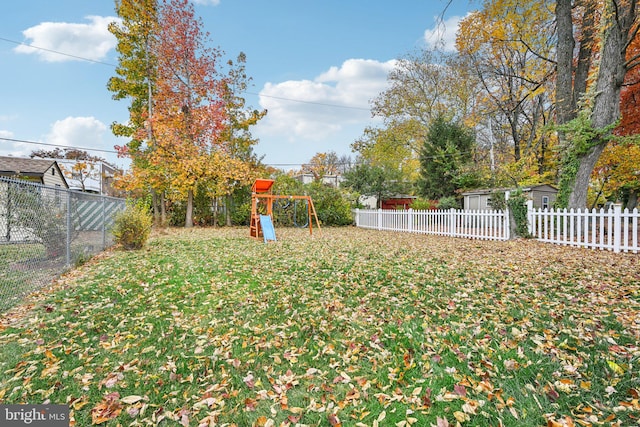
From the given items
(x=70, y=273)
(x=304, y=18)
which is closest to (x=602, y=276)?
(x=70, y=273)

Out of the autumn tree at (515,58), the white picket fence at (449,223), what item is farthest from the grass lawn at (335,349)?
the autumn tree at (515,58)

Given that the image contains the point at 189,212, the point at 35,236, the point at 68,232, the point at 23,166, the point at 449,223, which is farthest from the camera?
the point at 189,212

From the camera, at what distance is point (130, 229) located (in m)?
7.31

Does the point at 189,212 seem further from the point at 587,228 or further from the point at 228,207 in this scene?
the point at 587,228

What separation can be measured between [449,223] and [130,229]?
9550 millimetres

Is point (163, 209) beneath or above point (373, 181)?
beneath

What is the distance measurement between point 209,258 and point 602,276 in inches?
263

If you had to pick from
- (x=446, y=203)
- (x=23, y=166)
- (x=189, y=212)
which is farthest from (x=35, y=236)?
(x=446, y=203)

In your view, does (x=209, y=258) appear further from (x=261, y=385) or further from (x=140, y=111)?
(x=140, y=111)

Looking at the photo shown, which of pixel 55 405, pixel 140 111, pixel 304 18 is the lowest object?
pixel 55 405

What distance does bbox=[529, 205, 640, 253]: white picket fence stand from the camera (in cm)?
639

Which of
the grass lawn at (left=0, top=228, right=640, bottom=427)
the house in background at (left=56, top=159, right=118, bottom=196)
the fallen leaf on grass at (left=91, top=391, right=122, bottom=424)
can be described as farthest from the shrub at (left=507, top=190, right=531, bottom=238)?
the house in background at (left=56, top=159, right=118, bottom=196)

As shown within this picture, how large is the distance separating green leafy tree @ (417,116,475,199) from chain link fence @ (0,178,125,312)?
52.0ft

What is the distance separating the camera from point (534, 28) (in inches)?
472
